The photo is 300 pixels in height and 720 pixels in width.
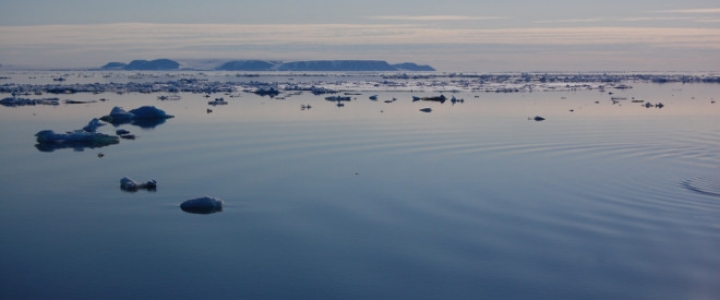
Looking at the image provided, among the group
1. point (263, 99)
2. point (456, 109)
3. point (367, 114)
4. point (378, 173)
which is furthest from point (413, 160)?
point (263, 99)

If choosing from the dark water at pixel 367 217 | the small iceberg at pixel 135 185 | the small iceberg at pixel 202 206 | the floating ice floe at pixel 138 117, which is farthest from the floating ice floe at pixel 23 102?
the small iceberg at pixel 202 206

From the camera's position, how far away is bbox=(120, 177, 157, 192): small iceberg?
8.40 meters

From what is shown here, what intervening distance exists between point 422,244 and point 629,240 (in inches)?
74.1

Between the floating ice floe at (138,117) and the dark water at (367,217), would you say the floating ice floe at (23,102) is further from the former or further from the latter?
the dark water at (367,217)

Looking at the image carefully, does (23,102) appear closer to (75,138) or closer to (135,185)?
(75,138)

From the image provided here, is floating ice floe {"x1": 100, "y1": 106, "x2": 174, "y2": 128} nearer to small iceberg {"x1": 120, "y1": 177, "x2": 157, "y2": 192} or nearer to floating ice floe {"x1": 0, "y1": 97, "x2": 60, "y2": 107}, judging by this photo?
floating ice floe {"x1": 0, "y1": 97, "x2": 60, "y2": 107}

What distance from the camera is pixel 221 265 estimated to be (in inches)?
226

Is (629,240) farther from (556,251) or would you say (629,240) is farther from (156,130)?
(156,130)

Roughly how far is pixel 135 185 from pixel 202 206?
137 centimetres

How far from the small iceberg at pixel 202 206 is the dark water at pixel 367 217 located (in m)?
0.11

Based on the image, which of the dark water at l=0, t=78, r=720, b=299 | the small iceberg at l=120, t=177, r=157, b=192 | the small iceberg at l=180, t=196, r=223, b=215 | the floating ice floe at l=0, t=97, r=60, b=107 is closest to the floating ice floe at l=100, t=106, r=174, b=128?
the dark water at l=0, t=78, r=720, b=299

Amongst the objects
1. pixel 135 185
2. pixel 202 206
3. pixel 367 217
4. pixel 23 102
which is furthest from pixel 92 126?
pixel 23 102

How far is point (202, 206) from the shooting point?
746 cm


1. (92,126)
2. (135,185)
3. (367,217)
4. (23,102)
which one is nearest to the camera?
(367,217)
